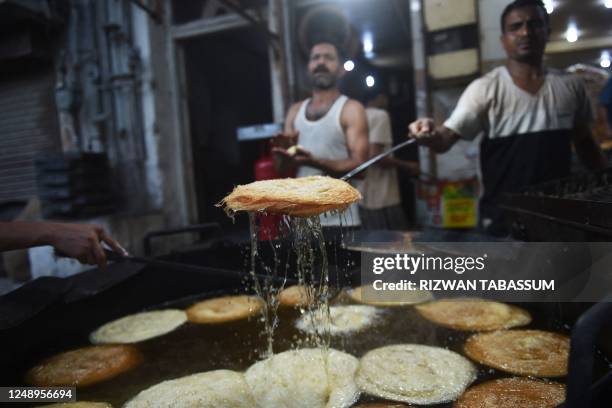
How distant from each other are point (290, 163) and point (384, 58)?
9120 mm

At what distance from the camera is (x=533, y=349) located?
2.13 meters

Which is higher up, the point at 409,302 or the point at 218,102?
the point at 218,102

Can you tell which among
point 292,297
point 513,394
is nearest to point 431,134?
point 292,297

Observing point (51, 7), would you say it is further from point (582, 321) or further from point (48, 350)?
point (582, 321)

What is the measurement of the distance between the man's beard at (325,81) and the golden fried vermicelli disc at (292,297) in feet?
7.46

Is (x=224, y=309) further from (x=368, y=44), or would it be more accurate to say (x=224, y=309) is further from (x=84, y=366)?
(x=368, y=44)

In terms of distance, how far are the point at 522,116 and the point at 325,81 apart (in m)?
2.03

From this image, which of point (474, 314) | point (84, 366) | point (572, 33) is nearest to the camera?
point (84, 366)

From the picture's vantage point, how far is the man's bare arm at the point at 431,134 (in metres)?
2.96

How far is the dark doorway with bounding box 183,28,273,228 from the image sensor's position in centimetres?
728

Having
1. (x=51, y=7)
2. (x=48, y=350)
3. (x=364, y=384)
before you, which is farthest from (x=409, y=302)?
(x=51, y=7)

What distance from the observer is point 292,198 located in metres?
1.78

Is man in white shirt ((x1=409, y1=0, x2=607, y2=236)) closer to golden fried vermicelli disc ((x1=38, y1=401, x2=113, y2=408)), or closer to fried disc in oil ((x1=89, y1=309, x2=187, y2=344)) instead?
fried disc in oil ((x1=89, y1=309, x2=187, y2=344))

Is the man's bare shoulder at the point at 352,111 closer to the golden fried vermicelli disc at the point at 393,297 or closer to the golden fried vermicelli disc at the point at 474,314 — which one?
the golden fried vermicelli disc at the point at 393,297
